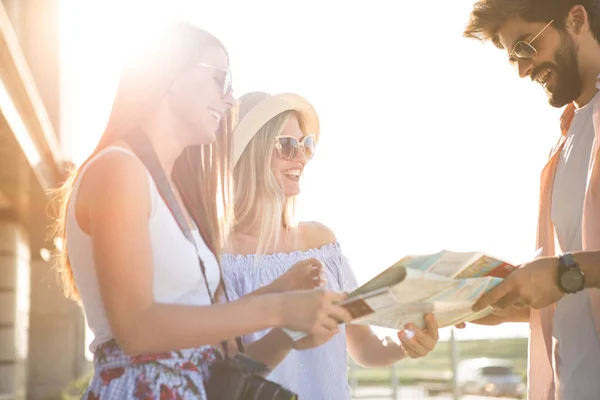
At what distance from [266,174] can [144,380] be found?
1.58 m

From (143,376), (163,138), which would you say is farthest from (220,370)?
(163,138)

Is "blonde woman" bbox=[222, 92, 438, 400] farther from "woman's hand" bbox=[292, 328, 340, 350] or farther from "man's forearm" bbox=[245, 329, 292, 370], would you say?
"woman's hand" bbox=[292, 328, 340, 350]

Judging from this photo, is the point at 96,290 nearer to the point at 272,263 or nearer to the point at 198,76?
the point at 198,76

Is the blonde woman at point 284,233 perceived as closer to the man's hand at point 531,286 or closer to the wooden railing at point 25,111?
the man's hand at point 531,286

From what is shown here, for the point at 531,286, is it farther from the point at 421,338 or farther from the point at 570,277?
the point at 421,338

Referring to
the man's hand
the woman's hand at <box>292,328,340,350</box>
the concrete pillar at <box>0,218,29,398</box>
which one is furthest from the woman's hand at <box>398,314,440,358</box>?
the concrete pillar at <box>0,218,29,398</box>

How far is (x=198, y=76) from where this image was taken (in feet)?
7.43

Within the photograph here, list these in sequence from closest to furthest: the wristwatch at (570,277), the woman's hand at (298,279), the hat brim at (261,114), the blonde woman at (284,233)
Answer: the woman's hand at (298,279) < the wristwatch at (570,277) < the blonde woman at (284,233) < the hat brim at (261,114)

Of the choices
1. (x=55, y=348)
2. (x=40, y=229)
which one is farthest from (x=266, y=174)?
(x=55, y=348)

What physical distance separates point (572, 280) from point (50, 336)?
12256 mm

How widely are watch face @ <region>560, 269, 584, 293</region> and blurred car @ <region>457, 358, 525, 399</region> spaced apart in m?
26.9

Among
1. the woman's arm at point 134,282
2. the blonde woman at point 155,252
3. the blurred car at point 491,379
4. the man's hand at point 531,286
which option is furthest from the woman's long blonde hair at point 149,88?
the blurred car at point 491,379

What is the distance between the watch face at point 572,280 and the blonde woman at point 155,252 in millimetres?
876

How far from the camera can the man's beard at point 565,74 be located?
128 inches
